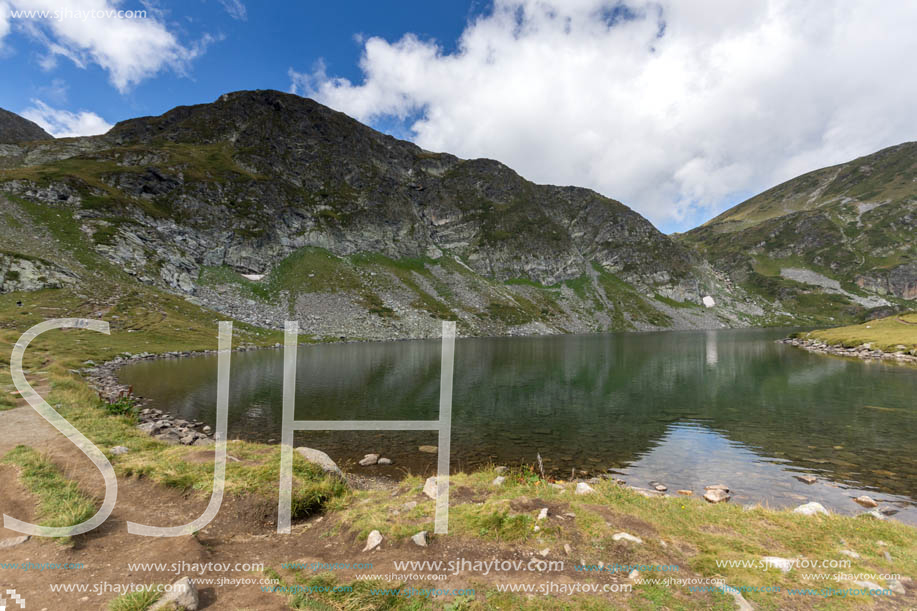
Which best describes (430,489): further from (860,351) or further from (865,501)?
(860,351)

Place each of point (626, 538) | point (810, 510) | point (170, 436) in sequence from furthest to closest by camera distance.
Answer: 1. point (170, 436)
2. point (810, 510)
3. point (626, 538)

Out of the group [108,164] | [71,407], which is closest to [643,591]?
[71,407]

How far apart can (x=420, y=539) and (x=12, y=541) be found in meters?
8.44

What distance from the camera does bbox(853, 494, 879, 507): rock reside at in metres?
15.2

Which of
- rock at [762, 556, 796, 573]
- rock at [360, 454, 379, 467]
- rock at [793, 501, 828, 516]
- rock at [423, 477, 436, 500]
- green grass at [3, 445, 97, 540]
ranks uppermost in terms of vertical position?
green grass at [3, 445, 97, 540]

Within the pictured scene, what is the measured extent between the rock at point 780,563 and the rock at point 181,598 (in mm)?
11175

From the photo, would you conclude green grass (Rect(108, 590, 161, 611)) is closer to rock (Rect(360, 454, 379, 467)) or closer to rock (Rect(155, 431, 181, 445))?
rock (Rect(360, 454, 379, 467))

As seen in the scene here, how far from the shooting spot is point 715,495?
15.5 meters

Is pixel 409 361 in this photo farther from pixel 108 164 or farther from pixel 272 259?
pixel 108 164

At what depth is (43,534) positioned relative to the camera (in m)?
7.89

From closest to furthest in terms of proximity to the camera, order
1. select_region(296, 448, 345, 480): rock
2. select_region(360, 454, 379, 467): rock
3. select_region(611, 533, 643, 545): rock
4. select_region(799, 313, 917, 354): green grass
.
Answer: select_region(611, 533, 643, 545): rock → select_region(296, 448, 345, 480): rock → select_region(360, 454, 379, 467): rock → select_region(799, 313, 917, 354): green grass

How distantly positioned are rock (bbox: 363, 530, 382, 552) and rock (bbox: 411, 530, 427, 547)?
2.65 feet
